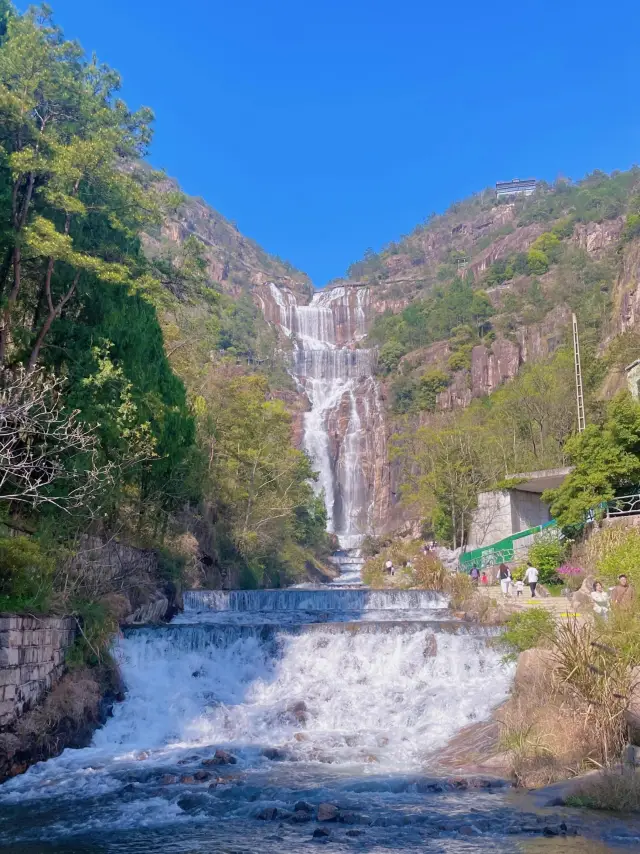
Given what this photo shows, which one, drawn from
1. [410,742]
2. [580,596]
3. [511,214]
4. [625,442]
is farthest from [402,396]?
[511,214]

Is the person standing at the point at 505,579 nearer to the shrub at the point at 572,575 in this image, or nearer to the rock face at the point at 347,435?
the shrub at the point at 572,575

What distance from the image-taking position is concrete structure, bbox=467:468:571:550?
94.2 ft

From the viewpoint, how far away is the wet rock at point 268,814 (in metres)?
7.85

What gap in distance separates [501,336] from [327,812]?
62039 millimetres

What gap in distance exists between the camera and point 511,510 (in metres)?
28.8

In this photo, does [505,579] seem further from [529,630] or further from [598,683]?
[598,683]

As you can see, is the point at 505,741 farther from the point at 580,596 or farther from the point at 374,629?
the point at 580,596

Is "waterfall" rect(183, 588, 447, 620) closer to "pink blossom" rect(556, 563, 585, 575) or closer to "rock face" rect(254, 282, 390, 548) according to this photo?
"pink blossom" rect(556, 563, 585, 575)

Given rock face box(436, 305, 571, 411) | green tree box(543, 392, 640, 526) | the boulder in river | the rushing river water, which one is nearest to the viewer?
the rushing river water

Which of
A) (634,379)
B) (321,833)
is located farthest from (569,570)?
(321,833)

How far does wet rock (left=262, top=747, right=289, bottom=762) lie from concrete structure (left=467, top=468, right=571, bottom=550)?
19.4 meters

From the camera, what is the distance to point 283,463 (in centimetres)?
3338

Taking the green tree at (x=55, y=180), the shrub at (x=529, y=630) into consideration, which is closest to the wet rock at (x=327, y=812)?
the shrub at (x=529, y=630)

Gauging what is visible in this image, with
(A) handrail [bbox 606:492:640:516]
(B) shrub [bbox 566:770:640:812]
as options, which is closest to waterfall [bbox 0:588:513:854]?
(B) shrub [bbox 566:770:640:812]
